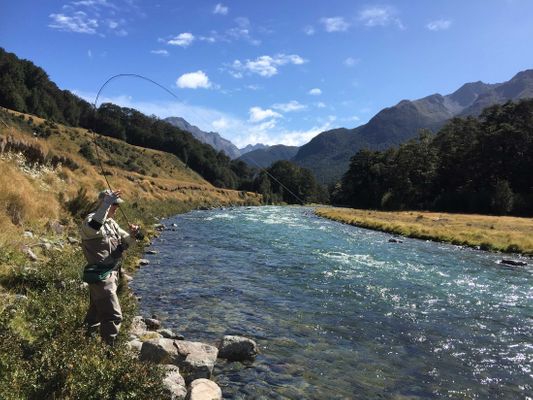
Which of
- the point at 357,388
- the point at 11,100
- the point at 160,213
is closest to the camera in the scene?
the point at 357,388

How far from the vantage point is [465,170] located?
325ft

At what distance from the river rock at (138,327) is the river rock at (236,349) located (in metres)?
1.90

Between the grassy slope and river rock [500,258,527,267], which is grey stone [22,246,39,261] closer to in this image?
the grassy slope

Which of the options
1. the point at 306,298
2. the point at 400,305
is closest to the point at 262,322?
the point at 306,298

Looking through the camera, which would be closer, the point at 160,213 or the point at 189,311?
the point at 189,311

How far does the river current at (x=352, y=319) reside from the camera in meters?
9.05

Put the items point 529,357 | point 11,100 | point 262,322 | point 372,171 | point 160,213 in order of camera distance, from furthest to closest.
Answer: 1. point 372,171
2. point 11,100
3. point 160,213
4. point 262,322
5. point 529,357

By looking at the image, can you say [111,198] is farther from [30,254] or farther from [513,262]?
[513,262]

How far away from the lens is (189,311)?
13.2 metres

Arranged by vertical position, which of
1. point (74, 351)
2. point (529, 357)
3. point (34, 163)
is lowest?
point (529, 357)

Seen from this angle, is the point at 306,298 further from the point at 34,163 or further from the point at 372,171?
the point at 372,171

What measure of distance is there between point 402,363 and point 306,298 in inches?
217

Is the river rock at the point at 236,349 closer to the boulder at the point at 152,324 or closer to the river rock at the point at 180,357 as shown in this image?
the river rock at the point at 180,357

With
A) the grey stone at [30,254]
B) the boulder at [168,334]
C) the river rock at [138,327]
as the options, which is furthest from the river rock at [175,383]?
the grey stone at [30,254]
